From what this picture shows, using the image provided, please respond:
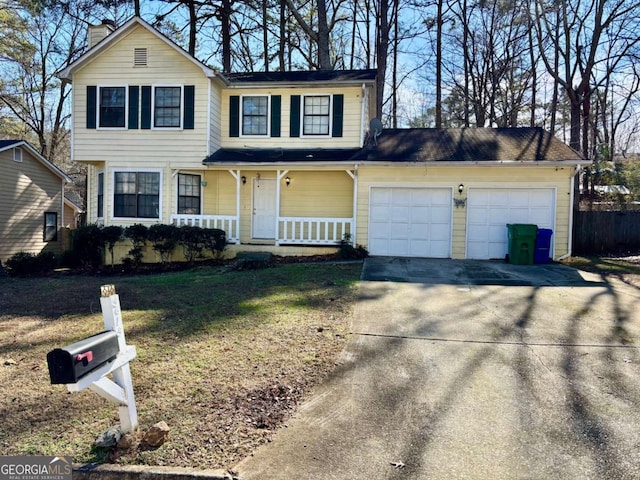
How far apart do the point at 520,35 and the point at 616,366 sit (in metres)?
21.8

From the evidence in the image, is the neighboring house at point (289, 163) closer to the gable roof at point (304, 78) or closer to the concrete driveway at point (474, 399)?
the gable roof at point (304, 78)

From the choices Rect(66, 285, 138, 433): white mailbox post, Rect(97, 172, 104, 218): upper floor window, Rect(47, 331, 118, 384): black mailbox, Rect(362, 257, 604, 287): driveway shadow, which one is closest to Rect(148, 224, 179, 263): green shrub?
Rect(97, 172, 104, 218): upper floor window

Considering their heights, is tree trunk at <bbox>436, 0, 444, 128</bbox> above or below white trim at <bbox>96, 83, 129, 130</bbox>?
above

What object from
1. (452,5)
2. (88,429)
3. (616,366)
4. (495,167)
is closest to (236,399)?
(88,429)

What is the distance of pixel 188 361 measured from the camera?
4.50 m

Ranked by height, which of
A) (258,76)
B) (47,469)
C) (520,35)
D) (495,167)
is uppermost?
(520,35)

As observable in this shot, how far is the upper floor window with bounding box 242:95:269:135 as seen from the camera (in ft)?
Answer: 46.0

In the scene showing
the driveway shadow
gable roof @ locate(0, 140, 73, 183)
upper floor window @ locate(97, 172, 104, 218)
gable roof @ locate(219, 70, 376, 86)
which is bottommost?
the driveway shadow

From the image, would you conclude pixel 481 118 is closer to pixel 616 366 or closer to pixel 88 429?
pixel 616 366

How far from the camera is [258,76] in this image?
14.9 metres

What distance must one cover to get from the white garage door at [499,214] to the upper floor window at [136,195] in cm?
958

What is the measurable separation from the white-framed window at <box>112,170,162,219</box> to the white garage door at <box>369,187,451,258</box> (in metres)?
6.81

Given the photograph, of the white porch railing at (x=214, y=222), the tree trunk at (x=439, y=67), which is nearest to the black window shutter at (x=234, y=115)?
the white porch railing at (x=214, y=222)

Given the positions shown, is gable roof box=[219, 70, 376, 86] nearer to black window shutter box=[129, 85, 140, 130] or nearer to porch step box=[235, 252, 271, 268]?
black window shutter box=[129, 85, 140, 130]
